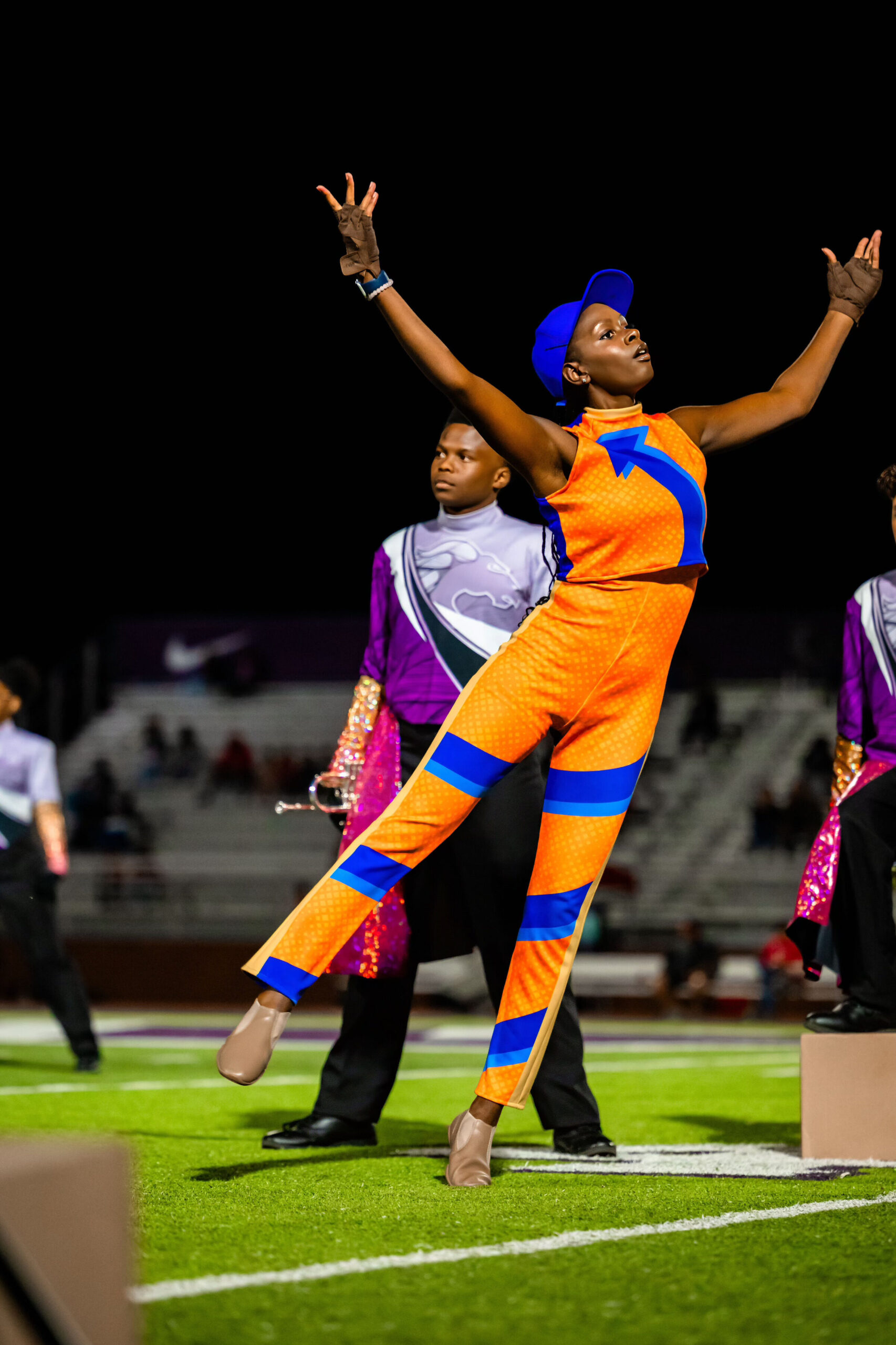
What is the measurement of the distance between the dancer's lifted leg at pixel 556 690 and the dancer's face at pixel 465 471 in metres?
0.86

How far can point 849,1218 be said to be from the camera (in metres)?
2.95

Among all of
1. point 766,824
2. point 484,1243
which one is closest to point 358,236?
point 484,1243

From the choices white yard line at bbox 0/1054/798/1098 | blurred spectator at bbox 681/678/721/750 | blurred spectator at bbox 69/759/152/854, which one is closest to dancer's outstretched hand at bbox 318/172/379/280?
white yard line at bbox 0/1054/798/1098

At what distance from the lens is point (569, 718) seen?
345cm

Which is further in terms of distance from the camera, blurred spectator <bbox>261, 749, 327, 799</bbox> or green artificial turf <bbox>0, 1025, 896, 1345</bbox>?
blurred spectator <bbox>261, 749, 327, 799</bbox>

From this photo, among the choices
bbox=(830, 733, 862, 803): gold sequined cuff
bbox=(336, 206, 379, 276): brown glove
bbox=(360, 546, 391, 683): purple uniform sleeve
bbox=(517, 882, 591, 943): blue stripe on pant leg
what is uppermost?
bbox=(336, 206, 379, 276): brown glove

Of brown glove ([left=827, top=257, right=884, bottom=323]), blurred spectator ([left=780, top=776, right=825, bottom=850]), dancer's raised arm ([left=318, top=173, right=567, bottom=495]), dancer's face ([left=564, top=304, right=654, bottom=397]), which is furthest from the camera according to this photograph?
blurred spectator ([left=780, top=776, right=825, bottom=850])

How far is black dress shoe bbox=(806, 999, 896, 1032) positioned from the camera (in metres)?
4.17

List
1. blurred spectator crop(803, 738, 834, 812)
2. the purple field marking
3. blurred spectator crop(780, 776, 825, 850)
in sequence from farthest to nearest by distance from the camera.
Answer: blurred spectator crop(803, 738, 834, 812), blurred spectator crop(780, 776, 825, 850), the purple field marking

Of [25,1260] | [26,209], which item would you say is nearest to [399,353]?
[26,209]

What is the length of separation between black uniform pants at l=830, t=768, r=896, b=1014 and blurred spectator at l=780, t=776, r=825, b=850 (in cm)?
1373

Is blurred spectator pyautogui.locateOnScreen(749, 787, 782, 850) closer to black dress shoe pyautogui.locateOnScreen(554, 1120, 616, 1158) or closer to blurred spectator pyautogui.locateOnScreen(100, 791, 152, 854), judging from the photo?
blurred spectator pyautogui.locateOnScreen(100, 791, 152, 854)

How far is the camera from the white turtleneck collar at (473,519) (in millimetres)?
4430

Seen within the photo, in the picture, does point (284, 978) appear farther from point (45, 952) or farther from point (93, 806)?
point (93, 806)
